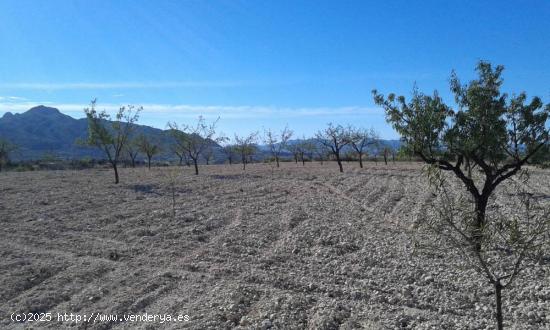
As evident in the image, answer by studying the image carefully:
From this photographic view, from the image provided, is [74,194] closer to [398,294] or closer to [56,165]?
[398,294]

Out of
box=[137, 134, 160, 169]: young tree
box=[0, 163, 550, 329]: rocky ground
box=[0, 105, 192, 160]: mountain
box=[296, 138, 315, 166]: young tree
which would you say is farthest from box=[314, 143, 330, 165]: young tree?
box=[0, 105, 192, 160]: mountain

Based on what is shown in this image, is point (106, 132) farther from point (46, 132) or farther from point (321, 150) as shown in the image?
point (46, 132)

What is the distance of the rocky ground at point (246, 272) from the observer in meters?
6.80

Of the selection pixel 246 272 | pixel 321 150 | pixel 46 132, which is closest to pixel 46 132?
pixel 46 132

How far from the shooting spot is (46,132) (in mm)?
146375

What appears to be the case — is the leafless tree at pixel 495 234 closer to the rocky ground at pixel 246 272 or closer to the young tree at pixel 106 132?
the rocky ground at pixel 246 272

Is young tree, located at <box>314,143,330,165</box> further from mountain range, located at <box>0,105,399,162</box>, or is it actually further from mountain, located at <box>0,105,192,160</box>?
mountain, located at <box>0,105,192,160</box>

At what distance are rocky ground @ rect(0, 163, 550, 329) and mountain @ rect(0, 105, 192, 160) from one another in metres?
104

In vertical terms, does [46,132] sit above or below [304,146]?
above

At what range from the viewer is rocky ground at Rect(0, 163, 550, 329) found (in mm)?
6801

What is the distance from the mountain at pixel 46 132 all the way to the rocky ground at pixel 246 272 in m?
104

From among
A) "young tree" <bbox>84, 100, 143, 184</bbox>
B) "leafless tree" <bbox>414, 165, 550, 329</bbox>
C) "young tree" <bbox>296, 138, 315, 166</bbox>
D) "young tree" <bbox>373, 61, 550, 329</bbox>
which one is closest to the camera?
"leafless tree" <bbox>414, 165, 550, 329</bbox>

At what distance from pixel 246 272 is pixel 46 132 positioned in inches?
6394

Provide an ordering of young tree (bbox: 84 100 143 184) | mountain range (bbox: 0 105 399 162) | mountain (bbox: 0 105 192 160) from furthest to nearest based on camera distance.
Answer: mountain (bbox: 0 105 192 160)
mountain range (bbox: 0 105 399 162)
young tree (bbox: 84 100 143 184)
